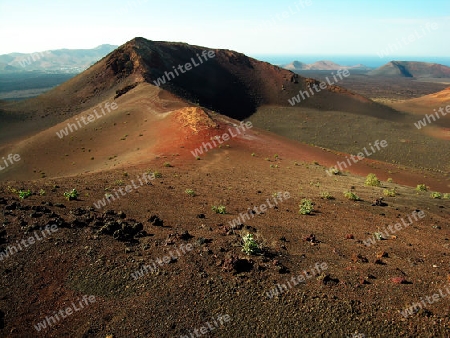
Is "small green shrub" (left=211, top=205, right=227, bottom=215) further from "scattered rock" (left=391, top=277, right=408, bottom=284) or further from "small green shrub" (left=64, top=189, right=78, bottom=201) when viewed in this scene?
"scattered rock" (left=391, top=277, right=408, bottom=284)

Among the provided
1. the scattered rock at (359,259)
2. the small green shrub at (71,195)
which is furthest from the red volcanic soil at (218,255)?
the small green shrub at (71,195)

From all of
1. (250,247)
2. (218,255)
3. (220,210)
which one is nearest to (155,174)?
(220,210)

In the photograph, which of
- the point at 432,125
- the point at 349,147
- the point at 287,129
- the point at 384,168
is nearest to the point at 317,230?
the point at 384,168

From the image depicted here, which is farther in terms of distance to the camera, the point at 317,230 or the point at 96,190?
the point at 96,190

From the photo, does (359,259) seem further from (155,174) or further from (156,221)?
(155,174)

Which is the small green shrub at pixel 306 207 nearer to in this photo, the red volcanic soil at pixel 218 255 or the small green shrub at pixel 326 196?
the red volcanic soil at pixel 218 255

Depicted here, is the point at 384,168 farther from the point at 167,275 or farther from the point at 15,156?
the point at 15,156

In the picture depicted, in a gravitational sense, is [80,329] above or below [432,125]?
above

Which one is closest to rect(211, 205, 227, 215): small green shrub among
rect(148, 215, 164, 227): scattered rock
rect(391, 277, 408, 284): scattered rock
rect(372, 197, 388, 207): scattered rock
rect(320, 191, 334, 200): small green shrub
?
rect(148, 215, 164, 227): scattered rock
